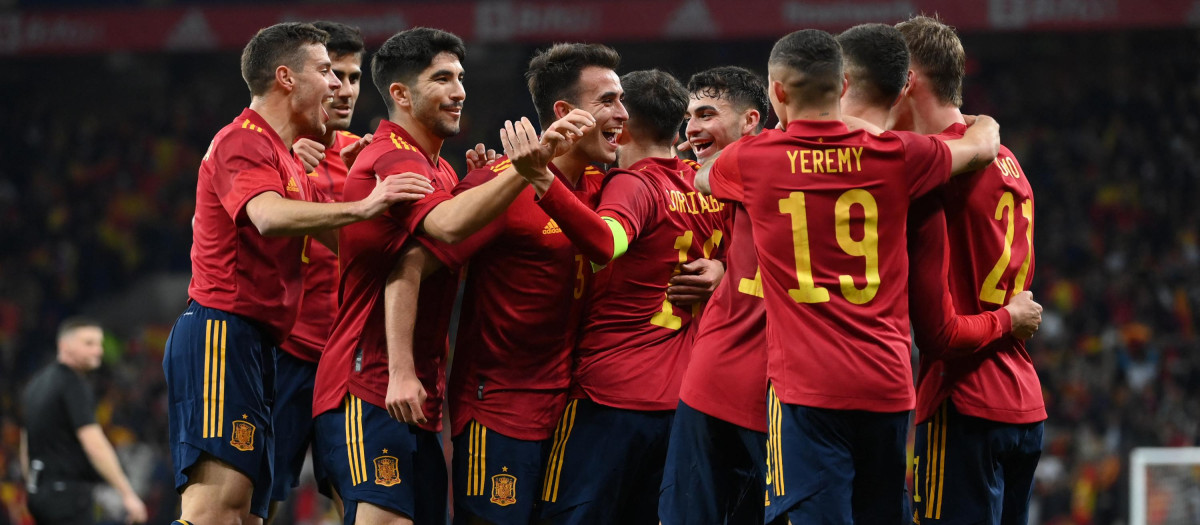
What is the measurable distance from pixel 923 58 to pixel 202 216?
2.82 metres

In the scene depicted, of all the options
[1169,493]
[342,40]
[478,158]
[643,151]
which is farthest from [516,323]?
[1169,493]

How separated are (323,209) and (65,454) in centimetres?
541

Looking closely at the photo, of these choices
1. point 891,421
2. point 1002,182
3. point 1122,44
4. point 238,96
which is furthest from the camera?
point 238,96

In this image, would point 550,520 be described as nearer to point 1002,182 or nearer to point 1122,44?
point 1002,182

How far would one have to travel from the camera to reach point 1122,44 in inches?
776

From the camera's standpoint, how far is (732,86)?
5273 mm

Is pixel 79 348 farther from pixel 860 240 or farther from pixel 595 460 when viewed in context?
pixel 860 240

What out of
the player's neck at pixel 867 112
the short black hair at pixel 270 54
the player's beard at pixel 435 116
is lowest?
the player's neck at pixel 867 112

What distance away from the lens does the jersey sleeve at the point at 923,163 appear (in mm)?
3924

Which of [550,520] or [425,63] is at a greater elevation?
[425,63]

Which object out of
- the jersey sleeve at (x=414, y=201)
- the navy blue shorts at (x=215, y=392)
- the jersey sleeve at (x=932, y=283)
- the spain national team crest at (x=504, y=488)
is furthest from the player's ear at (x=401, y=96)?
the jersey sleeve at (x=932, y=283)

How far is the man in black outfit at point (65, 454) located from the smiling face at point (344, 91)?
3.82 meters

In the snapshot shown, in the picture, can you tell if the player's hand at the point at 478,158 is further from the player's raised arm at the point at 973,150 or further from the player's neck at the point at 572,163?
the player's raised arm at the point at 973,150

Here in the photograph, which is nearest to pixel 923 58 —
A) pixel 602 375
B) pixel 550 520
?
pixel 602 375
